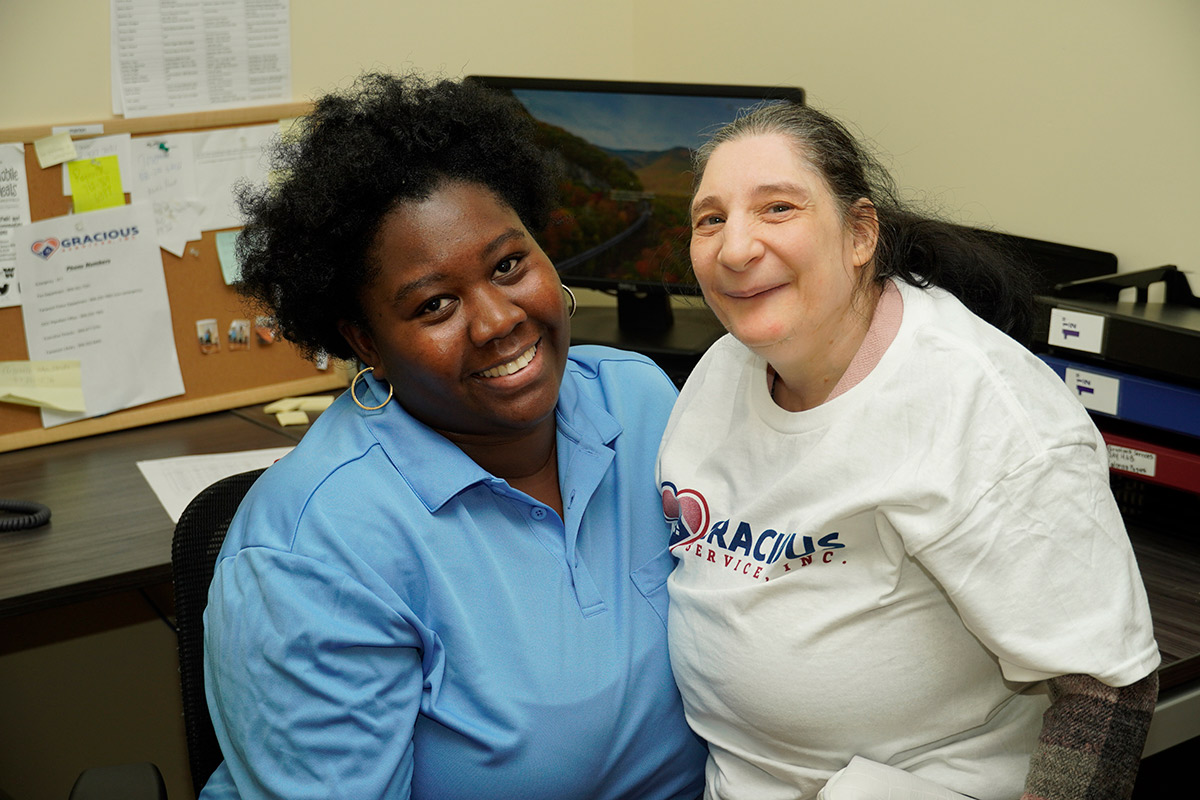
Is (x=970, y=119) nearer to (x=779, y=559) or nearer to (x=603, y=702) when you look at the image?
(x=779, y=559)

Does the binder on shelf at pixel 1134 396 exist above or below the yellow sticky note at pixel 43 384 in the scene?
above

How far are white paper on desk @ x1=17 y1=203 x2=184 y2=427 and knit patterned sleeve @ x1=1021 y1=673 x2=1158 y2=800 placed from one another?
175 cm

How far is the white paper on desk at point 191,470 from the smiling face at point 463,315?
74 centimetres

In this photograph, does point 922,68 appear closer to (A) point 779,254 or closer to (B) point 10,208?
(A) point 779,254

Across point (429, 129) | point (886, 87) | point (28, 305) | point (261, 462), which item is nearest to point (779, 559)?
point (429, 129)

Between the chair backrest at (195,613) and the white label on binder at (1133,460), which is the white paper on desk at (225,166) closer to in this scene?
the chair backrest at (195,613)

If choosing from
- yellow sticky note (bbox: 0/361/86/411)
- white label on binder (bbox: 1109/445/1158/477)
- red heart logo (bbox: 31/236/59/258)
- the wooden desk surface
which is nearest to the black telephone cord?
the wooden desk surface

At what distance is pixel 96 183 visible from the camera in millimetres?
2006

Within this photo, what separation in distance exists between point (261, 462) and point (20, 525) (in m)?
0.39

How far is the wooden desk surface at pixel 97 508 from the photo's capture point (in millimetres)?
1501

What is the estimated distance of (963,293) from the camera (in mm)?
1135

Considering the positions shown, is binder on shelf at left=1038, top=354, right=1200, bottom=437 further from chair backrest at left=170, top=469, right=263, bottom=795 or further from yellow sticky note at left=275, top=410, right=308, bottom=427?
yellow sticky note at left=275, top=410, right=308, bottom=427

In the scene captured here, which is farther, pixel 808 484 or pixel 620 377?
pixel 620 377

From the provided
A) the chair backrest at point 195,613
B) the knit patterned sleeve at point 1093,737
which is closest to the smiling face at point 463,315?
the chair backrest at point 195,613
